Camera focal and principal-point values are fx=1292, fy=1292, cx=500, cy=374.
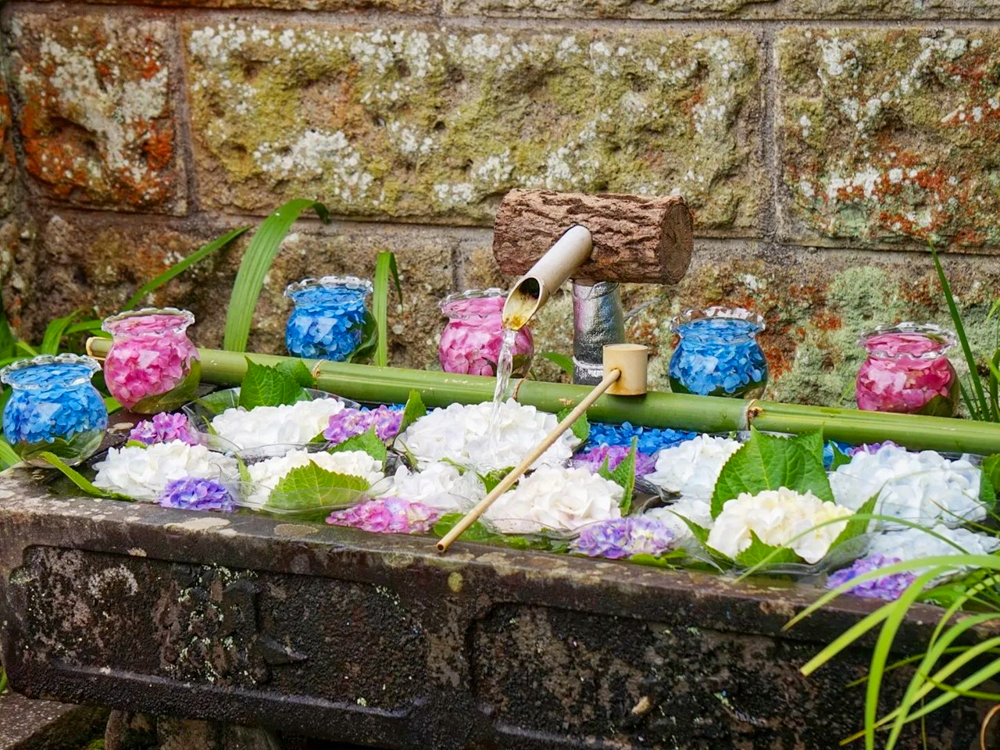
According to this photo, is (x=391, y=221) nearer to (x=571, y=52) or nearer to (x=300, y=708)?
(x=571, y=52)

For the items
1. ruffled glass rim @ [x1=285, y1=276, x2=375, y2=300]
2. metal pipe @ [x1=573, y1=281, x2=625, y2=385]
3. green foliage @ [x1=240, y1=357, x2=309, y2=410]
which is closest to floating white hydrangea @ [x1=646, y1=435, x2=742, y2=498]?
metal pipe @ [x1=573, y1=281, x2=625, y2=385]

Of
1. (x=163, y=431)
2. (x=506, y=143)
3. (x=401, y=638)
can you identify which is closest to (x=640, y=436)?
(x=401, y=638)

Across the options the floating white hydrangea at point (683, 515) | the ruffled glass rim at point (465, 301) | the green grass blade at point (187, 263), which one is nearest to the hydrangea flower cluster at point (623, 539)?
the floating white hydrangea at point (683, 515)

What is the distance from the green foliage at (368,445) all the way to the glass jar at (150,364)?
0.40m

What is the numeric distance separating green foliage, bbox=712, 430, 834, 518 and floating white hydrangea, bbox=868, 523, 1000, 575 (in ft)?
0.34

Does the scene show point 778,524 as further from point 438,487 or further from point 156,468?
point 156,468

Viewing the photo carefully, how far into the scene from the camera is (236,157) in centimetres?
299

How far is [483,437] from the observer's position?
1.98 metres

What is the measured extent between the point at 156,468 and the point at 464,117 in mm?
1228

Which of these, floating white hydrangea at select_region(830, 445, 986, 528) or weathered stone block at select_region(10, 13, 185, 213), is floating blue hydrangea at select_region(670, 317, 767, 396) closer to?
floating white hydrangea at select_region(830, 445, 986, 528)

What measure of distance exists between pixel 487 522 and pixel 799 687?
463mm

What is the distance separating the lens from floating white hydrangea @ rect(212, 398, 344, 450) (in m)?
2.06

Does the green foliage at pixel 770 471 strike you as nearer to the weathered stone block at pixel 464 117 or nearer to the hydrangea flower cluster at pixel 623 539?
the hydrangea flower cluster at pixel 623 539

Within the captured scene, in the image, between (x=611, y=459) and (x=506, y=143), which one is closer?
(x=611, y=459)
